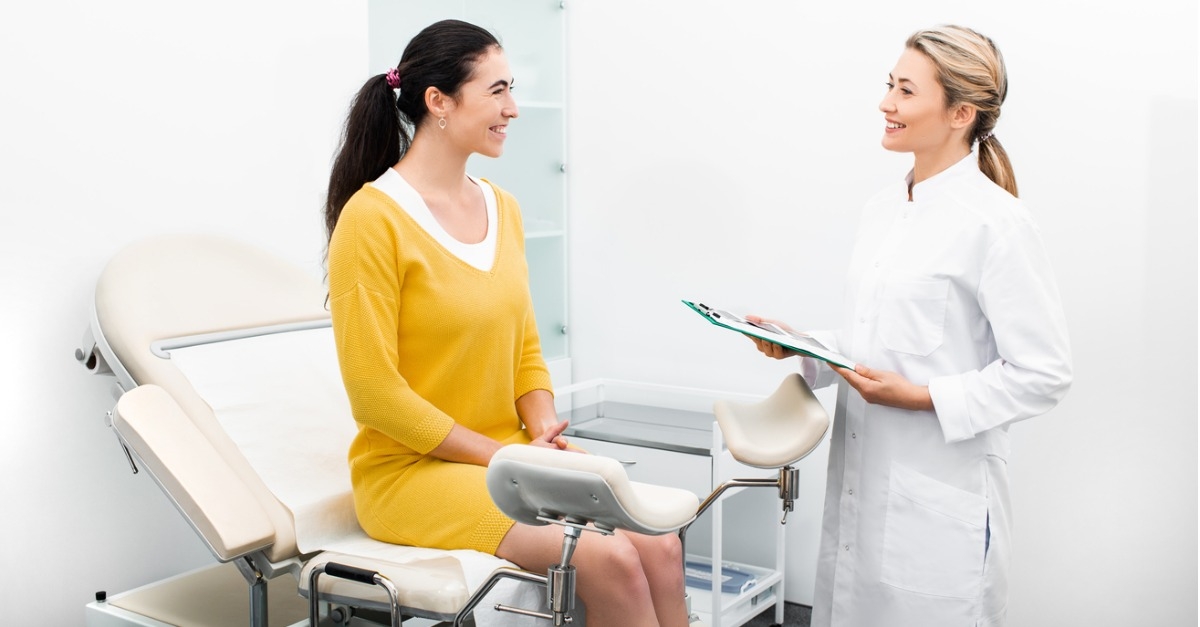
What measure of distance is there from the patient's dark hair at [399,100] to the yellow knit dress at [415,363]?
0.13 meters

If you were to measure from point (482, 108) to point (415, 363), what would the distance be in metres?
0.41

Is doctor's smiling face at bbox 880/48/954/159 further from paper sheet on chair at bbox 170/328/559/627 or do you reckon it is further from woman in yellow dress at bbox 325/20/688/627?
paper sheet on chair at bbox 170/328/559/627

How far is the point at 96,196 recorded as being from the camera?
6.72ft

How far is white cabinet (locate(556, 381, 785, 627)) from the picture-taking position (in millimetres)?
2549

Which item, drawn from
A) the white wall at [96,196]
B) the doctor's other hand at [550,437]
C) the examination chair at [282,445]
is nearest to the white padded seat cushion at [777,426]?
the examination chair at [282,445]

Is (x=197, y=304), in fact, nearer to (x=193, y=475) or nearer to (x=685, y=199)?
(x=193, y=475)

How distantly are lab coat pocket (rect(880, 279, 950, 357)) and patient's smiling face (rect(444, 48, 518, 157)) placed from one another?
2.14 ft

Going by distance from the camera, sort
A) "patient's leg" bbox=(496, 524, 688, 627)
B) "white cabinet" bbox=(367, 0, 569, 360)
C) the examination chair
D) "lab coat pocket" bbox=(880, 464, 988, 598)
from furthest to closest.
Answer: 1. "white cabinet" bbox=(367, 0, 569, 360)
2. "lab coat pocket" bbox=(880, 464, 988, 598)
3. "patient's leg" bbox=(496, 524, 688, 627)
4. the examination chair

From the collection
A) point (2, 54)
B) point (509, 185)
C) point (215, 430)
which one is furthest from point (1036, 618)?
point (2, 54)

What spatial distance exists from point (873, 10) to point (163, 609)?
1.95 metres

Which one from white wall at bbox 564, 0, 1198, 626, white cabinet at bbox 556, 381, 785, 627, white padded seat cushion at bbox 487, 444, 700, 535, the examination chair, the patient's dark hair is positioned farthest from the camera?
white cabinet at bbox 556, 381, 785, 627

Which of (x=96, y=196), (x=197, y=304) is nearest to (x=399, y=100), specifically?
(x=197, y=304)

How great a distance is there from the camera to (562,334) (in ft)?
10.6

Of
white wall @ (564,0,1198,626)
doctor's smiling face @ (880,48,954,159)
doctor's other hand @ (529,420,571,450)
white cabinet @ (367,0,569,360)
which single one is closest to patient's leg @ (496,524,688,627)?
doctor's other hand @ (529,420,571,450)
